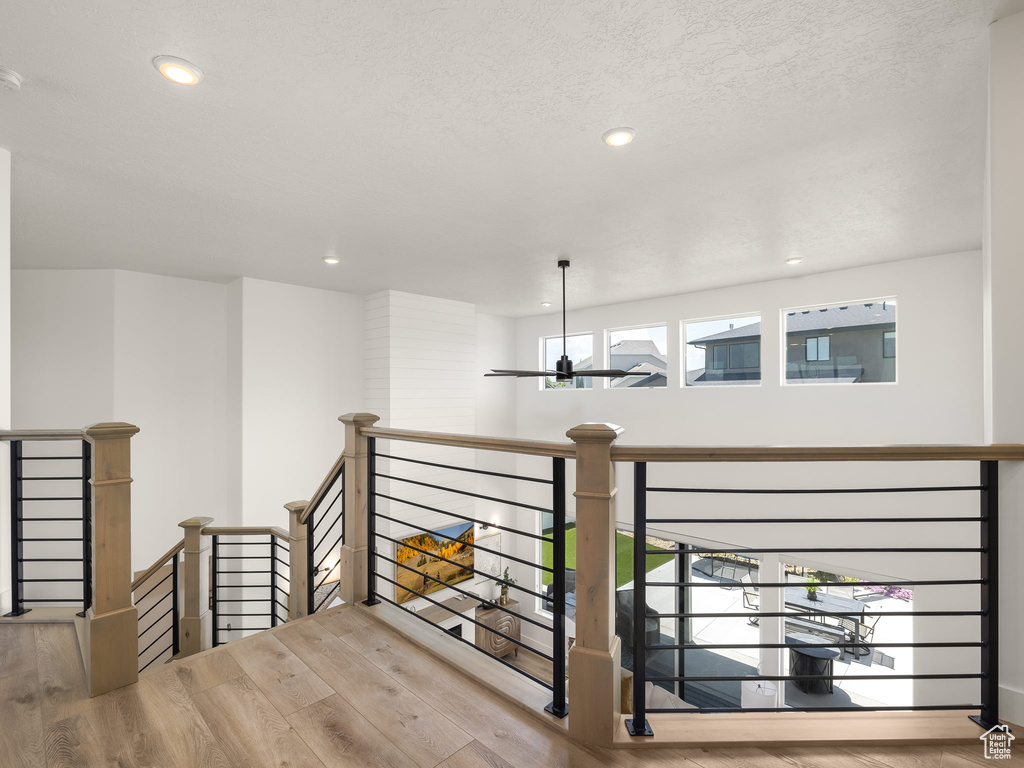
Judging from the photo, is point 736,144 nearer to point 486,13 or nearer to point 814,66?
point 814,66

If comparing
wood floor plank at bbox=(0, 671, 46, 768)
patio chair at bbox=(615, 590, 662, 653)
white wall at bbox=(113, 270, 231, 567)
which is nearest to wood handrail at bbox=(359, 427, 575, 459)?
wood floor plank at bbox=(0, 671, 46, 768)

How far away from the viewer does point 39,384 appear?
5.07m

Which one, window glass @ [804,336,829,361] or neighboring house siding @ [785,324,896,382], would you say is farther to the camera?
window glass @ [804,336,829,361]

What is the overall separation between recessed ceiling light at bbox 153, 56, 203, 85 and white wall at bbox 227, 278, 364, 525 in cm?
389

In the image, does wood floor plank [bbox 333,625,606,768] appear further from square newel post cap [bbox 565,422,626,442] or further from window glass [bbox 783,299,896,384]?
window glass [bbox 783,299,896,384]

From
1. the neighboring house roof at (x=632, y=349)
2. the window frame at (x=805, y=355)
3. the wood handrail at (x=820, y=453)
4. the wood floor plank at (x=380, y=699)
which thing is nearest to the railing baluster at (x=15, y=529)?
the wood floor plank at (x=380, y=699)

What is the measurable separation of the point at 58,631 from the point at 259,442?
3.29 m

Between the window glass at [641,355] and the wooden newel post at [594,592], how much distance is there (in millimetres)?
A: 5030

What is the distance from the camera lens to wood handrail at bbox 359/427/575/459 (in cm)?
187

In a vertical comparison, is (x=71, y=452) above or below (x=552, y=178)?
below

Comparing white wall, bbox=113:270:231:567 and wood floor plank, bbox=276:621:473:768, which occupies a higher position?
white wall, bbox=113:270:231:567

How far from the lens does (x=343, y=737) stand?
6.02 feet

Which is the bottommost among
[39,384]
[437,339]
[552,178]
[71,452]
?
[71,452]

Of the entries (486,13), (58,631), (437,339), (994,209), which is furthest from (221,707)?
(437,339)
